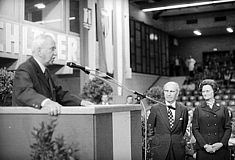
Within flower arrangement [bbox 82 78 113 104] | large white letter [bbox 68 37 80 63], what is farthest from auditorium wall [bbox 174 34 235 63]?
flower arrangement [bbox 82 78 113 104]

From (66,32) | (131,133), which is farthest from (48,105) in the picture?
(66,32)

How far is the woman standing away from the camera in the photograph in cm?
347

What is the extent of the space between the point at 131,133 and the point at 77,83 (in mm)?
4605

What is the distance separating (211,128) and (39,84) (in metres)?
1.87

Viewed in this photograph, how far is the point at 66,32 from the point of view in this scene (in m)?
6.48

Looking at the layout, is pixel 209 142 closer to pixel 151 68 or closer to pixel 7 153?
pixel 7 153

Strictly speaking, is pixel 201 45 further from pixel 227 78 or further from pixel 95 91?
pixel 95 91

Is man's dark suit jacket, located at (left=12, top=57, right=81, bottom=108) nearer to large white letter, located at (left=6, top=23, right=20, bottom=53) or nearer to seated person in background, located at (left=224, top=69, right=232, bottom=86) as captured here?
large white letter, located at (left=6, top=23, right=20, bottom=53)

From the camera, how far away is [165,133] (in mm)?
3281

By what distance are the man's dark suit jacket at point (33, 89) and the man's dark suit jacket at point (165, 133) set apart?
1051 mm

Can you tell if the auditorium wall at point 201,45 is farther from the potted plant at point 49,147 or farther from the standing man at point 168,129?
the potted plant at point 49,147

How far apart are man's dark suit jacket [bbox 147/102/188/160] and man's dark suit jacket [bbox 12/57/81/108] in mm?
1051

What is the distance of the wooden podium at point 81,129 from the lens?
190cm

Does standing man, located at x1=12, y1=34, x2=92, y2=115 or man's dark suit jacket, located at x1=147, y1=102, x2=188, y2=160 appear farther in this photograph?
man's dark suit jacket, located at x1=147, y1=102, x2=188, y2=160
